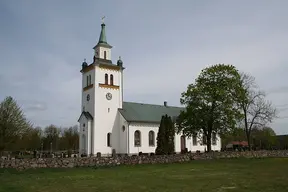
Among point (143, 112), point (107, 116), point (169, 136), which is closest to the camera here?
point (169, 136)

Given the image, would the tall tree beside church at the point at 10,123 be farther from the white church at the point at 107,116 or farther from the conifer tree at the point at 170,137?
the conifer tree at the point at 170,137

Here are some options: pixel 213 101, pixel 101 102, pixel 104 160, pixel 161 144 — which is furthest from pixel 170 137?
pixel 101 102

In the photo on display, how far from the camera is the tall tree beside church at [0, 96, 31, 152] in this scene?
37.5m

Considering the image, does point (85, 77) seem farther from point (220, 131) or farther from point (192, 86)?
point (220, 131)

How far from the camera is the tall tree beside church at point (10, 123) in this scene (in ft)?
123

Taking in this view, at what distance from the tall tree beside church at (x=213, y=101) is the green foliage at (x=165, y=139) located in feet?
8.88

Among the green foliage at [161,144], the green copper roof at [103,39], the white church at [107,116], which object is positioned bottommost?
the green foliage at [161,144]

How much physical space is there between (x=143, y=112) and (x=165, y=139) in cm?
1607

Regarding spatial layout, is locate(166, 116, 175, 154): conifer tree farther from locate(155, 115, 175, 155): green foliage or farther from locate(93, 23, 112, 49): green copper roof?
locate(93, 23, 112, 49): green copper roof

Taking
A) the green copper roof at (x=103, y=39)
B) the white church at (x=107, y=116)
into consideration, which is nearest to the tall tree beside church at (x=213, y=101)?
the white church at (x=107, y=116)

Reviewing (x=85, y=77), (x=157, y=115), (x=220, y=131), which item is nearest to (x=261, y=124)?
(x=220, y=131)

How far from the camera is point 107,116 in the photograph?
46656 mm

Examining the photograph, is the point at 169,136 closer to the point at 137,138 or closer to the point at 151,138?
the point at 137,138

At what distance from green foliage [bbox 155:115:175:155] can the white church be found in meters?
11.0
